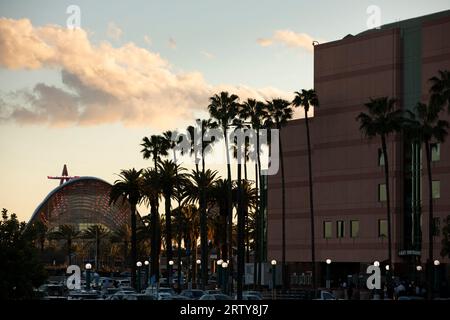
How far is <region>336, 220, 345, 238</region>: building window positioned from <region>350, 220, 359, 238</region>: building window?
130 centimetres

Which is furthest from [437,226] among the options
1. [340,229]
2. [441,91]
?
[441,91]

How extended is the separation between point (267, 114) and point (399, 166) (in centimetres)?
1727

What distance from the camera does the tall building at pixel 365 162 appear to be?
11125cm

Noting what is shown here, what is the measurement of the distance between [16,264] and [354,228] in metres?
63.4

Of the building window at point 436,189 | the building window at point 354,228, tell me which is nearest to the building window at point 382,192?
the building window at point 354,228

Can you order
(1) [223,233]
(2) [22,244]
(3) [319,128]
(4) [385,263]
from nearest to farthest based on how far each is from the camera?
(2) [22,244] → (4) [385,263] → (3) [319,128] → (1) [223,233]

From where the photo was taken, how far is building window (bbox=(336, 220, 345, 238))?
120438mm

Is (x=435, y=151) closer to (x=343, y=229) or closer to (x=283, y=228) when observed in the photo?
(x=343, y=229)

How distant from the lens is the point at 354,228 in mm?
118812

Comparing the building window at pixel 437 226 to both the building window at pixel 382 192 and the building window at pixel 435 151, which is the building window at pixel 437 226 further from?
the building window at pixel 382 192

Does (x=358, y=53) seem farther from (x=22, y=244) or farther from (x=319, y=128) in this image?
(x=22, y=244)

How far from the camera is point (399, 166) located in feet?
377
